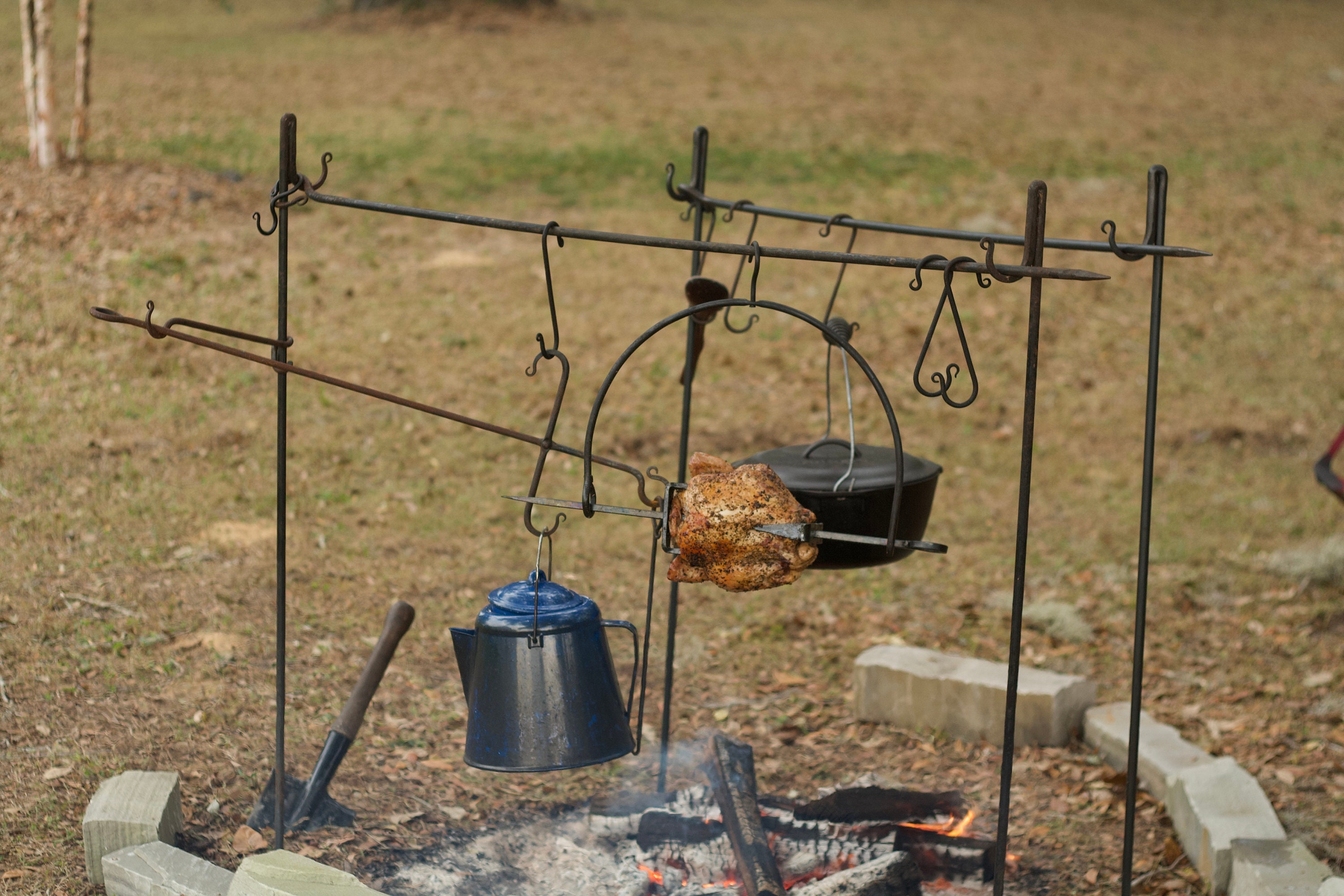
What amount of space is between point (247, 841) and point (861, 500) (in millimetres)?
2149

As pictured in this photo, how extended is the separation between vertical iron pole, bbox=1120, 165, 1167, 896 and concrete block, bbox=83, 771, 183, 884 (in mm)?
2672

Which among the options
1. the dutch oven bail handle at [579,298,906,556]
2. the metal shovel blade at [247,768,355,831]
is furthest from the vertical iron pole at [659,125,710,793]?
the metal shovel blade at [247,768,355,831]

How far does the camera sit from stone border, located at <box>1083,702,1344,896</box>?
134 inches

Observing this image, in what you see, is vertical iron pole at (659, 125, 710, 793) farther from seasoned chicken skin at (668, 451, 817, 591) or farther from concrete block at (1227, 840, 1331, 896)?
concrete block at (1227, 840, 1331, 896)

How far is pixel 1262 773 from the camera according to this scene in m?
4.40

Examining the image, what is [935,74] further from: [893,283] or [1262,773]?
[1262,773]

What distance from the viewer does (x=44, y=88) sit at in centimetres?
973

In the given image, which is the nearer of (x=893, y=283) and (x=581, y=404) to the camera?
(x=581, y=404)

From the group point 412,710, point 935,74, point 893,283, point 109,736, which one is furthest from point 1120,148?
point 109,736

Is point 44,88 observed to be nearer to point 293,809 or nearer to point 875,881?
point 293,809

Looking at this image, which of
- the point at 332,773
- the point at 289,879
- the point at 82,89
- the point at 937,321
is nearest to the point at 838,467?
the point at 937,321

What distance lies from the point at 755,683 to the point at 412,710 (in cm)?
146

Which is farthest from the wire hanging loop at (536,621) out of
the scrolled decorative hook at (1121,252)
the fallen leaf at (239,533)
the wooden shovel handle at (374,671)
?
the fallen leaf at (239,533)

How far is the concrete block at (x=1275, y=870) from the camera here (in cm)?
333
